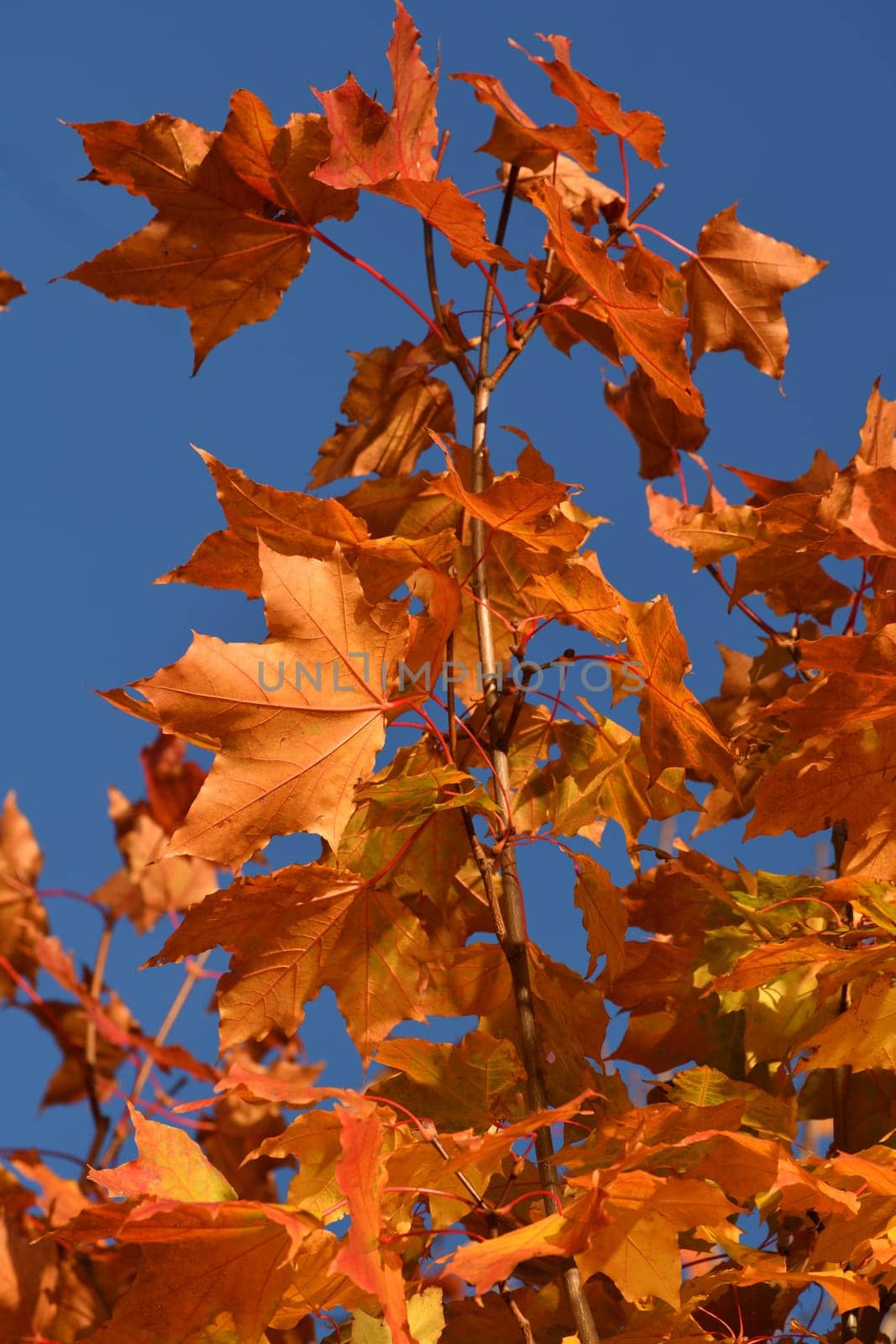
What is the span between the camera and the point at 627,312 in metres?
0.73

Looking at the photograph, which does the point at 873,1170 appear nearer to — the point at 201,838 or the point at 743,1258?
the point at 743,1258

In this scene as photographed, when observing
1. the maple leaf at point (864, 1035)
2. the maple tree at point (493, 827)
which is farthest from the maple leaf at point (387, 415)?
the maple leaf at point (864, 1035)

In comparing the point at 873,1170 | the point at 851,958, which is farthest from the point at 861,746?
the point at 873,1170

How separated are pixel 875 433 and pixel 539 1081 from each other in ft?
1.54

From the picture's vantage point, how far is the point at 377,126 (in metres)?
0.72

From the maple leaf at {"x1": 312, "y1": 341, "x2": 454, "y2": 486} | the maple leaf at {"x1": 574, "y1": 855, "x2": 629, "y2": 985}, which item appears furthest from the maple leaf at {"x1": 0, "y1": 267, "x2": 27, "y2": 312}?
the maple leaf at {"x1": 574, "y1": 855, "x2": 629, "y2": 985}

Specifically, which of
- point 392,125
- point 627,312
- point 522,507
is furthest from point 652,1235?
point 392,125

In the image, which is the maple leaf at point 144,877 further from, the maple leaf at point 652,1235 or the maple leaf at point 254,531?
the maple leaf at point 652,1235

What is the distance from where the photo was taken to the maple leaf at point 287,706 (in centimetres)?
61

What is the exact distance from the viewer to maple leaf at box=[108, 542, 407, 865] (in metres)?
0.61

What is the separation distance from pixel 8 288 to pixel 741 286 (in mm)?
539

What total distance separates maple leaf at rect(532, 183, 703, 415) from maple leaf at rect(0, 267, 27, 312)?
0.41m

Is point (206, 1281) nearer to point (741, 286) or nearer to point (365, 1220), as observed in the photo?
point (365, 1220)

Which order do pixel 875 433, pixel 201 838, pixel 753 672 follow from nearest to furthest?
pixel 201 838 < pixel 875 433 < pixel 753 672
